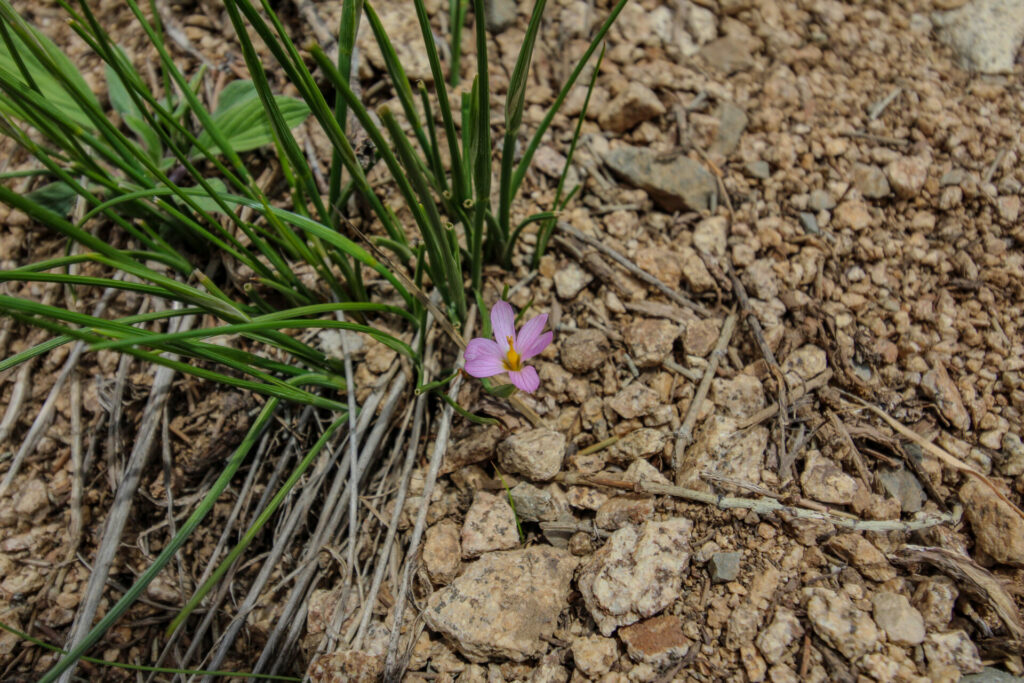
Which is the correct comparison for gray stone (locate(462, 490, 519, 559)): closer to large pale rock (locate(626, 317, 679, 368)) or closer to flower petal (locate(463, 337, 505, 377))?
flower petal (locate(463, 337, 505, 377))

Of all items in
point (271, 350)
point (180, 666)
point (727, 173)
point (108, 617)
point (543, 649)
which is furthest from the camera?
point (727, 173)

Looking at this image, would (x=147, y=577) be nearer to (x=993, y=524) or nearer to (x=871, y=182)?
(x=993, y=524)

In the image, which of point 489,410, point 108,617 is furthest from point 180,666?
point 489,410

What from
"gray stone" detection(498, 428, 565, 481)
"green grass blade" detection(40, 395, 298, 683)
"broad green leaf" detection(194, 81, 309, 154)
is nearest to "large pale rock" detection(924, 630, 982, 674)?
"gray stone" detection(498, 428, 565, 481)

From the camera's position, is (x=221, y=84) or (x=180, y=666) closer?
(x=180, y=666)

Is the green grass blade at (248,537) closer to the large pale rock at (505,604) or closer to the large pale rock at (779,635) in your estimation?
the large pale rock at (505,604)

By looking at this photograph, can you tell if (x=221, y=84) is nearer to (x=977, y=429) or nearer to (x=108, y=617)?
(x=108, y=617)

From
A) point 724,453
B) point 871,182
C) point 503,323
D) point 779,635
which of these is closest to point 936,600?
point 779,635
